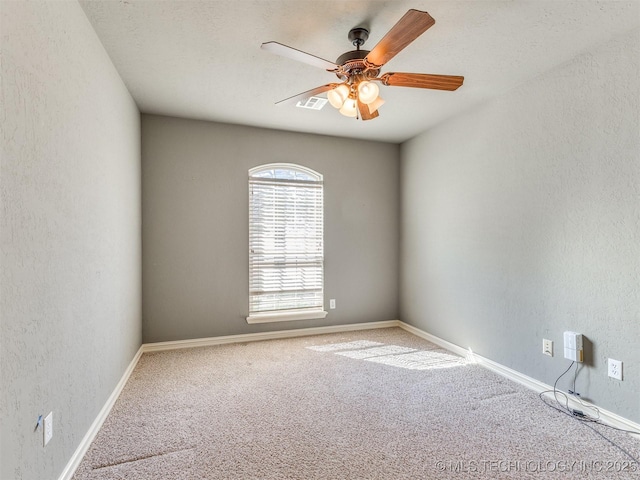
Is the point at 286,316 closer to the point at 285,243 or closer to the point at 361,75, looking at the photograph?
the point at 285,243

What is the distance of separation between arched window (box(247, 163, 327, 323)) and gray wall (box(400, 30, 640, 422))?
4.81 ft

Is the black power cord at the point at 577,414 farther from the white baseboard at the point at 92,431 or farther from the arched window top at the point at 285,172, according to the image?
the arched window top at the point at 285,172

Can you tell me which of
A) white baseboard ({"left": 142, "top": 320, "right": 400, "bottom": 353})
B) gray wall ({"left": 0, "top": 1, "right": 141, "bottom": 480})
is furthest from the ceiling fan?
white baseboard ({"left": 142, "top": 320, "right": 400, "bottom": 353})

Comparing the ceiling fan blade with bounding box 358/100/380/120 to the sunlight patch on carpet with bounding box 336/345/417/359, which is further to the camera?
the sunlight patch on carpet with bounding box 336/345/417/359

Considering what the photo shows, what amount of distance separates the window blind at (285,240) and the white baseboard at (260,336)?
29 cm

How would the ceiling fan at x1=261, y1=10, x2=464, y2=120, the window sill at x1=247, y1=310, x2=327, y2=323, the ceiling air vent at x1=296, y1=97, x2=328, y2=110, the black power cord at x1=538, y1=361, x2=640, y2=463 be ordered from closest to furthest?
the ceiling fan at x1=261, y1=10, x2=464, y2=120 < the black power cord at x1=538, y1=361, x2=640, y2=463 < the ceiling air vent at x1=296, y1=97, x2=328, y2=110 < the window sill at x1=247, y1=310, x2=327, y2=323

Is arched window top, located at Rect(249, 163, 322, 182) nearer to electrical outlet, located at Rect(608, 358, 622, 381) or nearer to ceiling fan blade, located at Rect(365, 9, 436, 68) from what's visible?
ceiling fan blade, located at Rect(365, 9, 436, 68)

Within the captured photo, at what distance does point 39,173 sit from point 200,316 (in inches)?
100

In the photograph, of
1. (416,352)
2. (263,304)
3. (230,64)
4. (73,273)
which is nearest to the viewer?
(73,273)

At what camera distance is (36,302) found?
55.0 inches

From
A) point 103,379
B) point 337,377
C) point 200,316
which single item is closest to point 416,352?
A: point 337,377

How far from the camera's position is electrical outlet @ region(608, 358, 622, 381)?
2.11 m

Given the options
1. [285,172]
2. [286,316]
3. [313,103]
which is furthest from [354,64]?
[286,316]

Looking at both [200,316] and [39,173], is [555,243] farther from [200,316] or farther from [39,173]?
[200,316]
